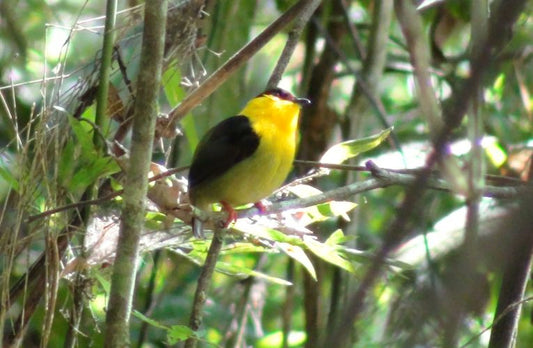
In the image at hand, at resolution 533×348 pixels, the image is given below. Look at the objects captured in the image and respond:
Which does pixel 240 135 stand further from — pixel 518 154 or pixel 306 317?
pixel 518 154

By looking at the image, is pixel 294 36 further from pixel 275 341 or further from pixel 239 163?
pixel 275 341

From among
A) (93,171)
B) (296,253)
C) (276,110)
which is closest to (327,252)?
(296,253)

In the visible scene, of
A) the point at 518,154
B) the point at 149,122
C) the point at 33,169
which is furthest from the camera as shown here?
the point at 518,154

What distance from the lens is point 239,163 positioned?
3.40 meters

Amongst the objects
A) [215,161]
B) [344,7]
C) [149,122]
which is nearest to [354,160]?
[344,7]

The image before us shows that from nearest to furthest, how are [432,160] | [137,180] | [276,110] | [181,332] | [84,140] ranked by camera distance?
1. [432,160]
2. [137,180]
3. [181,332]
4. [84,140]
5. [276,110]

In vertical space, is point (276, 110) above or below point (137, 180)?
above

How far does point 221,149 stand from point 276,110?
42 cm

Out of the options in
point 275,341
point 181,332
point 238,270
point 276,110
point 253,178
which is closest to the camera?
point 181,332

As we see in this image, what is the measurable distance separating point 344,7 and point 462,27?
83 centimetres

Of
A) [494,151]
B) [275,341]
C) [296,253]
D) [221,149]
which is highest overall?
[494,151]

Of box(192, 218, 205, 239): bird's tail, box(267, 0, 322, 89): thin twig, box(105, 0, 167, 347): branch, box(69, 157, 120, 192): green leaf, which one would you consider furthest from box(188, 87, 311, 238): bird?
box(105, 0, 167, 347): branch

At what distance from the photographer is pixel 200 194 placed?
3.38m

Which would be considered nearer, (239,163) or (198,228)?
(198,228)
